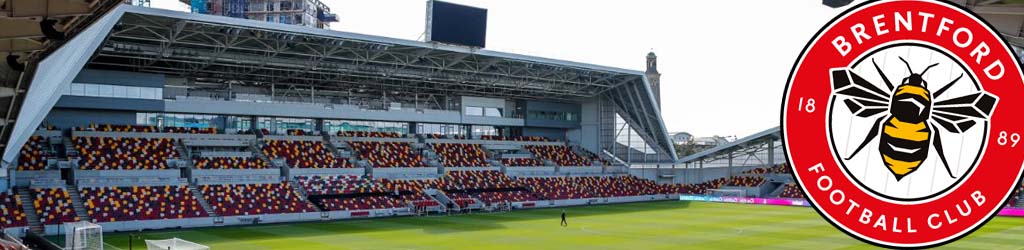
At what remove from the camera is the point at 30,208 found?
43000 millimetres

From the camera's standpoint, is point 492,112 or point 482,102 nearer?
point 482,102

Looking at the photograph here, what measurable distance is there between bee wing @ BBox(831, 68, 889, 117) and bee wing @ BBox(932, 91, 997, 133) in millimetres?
310

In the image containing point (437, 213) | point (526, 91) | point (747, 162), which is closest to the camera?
point (437, 213)

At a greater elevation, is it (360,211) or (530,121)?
(530,121)

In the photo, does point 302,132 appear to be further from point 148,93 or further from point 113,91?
point 113,91

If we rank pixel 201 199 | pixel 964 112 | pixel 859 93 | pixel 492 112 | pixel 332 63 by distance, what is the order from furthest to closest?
1. pixel 492 112
2. pixel 332 63
3. pixel 201 199
4. pixel 859 93
5. pixel 964 112

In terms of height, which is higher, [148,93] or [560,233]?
[148,93]

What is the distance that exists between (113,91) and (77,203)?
Result: 11.4 m

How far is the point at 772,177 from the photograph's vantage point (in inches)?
3088

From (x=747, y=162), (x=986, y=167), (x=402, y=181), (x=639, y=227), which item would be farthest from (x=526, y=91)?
(x=986, y=167)

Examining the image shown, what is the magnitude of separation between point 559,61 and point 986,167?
5999 centimetres

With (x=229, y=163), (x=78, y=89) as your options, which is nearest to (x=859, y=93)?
(x=229, y=163)

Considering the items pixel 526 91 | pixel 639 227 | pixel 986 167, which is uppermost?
pixel 526 91

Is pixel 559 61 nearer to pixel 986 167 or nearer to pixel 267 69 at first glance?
pixel 267 69
